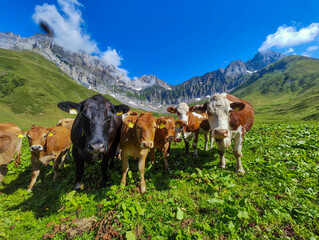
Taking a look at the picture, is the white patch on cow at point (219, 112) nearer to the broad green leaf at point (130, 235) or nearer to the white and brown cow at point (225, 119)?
the white and brown cow at point (225, 119)

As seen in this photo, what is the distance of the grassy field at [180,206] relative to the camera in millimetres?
3846

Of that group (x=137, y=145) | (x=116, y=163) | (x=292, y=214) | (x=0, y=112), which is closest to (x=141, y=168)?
(x=137, y=145)

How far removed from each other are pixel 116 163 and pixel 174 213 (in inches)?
220

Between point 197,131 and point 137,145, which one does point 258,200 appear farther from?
point 197,131

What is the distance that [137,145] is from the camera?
6426mm

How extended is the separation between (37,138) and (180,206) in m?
7.97

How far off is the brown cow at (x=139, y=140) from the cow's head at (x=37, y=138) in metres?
4.48

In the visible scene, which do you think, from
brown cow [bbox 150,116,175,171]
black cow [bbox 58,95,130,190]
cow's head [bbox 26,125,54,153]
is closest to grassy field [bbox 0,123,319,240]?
brown cow [bbox 150,116,175,171]

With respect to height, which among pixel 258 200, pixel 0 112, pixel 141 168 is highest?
pixel 0 112

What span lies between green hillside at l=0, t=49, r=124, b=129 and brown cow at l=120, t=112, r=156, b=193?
100 m

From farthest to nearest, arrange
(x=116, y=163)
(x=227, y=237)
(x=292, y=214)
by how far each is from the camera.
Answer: (x=116, y=163) → (x=292, y=214) → (x=227, y=237)

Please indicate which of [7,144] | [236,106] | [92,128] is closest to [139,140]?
[92,128]

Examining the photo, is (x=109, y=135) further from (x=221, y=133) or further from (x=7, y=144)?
(x=7, y=144)

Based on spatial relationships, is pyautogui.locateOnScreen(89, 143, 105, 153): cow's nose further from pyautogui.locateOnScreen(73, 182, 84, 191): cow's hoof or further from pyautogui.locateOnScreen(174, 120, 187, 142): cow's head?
pyautogui.locateOnScreen(174, 120, 187, 142): cow's head
